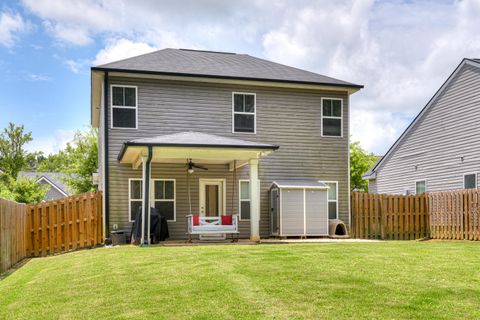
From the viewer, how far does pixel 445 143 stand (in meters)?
21.8

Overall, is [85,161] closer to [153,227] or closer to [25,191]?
[25,191]

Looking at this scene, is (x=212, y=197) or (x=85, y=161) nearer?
(x=212, y=197)

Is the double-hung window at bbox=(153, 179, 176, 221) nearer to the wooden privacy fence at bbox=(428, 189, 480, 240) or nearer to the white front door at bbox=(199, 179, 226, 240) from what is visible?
the white front door at bbox=(199, 179, 226, 240)

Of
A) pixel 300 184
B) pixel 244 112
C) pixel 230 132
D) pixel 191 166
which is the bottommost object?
pixel 300 184

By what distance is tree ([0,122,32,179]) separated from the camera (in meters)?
42.1

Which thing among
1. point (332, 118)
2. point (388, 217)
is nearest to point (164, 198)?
point (332, 118)

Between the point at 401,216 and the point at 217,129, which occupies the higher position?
the point at 217,129

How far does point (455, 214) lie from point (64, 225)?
40.2 feet

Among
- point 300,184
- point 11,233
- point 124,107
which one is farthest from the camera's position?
point 300,184

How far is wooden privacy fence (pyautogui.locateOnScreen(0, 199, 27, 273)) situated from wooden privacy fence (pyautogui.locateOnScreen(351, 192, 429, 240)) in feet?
35.5

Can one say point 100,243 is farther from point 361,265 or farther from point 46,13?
point 361,265

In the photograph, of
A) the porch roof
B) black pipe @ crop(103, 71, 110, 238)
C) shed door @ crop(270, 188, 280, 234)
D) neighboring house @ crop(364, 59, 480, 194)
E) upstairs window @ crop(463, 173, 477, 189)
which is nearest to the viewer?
the porch roof

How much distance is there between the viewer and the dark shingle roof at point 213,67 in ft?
55.4

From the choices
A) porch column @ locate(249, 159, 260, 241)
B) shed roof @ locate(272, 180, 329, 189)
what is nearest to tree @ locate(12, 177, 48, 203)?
shed roof @ locate(272, 180, 329, 189)
